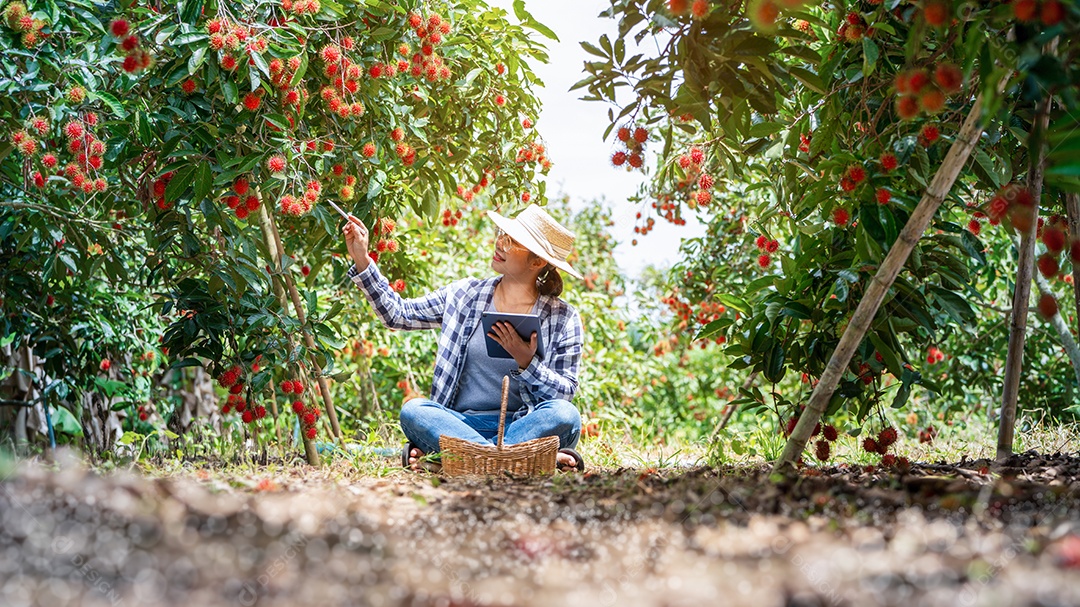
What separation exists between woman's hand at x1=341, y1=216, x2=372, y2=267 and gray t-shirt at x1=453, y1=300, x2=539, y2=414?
46 centimetres

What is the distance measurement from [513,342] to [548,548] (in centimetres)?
136

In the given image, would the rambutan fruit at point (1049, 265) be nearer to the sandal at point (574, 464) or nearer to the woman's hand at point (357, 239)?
the sandal at point (574, 464)

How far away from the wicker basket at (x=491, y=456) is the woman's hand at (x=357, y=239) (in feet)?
1.96

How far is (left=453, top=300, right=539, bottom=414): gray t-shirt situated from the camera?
276 centimetres

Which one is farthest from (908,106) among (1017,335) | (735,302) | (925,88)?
(1017,335)

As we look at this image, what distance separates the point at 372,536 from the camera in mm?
1131

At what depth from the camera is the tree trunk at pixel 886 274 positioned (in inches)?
61.3

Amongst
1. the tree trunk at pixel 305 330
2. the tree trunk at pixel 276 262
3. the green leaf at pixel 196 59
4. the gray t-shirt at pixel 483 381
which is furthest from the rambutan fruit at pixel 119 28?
the gray t-shirt at pixel 483 381

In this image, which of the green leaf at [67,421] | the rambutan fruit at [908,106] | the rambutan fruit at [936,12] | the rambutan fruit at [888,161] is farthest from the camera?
the green leaf at [67,421]

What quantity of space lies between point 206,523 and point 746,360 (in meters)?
1.46

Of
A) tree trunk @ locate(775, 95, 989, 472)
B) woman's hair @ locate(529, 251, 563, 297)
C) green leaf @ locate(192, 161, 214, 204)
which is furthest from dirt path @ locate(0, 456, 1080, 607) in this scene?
woman's hair @ locate(529, 251, 563, 297)

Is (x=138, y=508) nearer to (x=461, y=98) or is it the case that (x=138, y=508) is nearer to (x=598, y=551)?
(x=598, y=551)

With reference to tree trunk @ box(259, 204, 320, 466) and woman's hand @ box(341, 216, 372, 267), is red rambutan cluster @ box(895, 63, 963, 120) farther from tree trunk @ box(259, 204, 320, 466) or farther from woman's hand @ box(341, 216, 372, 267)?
tree trunk @ box(259, 204, 320, 466)

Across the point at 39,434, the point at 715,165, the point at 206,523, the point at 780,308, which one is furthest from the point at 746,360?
the point at 39,434
